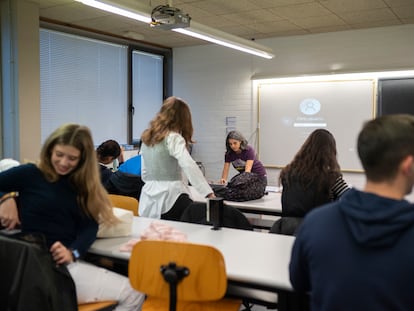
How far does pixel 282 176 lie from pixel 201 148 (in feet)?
13.1

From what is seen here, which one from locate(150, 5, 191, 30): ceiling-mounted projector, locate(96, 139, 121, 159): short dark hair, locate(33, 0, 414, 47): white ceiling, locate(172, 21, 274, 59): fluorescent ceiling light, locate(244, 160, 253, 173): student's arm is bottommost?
locate(244, 160, 253, 173): student's arm

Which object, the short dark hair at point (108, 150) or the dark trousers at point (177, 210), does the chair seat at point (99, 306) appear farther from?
the short dark hair at point (108, 150)

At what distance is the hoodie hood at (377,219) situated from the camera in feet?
3.80

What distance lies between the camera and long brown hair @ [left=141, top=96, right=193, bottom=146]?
292cm

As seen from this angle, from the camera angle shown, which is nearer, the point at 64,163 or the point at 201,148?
the point at 64,163

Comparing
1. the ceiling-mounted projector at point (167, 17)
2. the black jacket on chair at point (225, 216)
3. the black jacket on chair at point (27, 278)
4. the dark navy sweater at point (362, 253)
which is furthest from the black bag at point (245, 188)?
the dark navy sweater at point (362, 253)

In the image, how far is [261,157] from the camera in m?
6.32

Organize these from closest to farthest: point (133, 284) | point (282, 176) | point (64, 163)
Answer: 1. point (133, 284)
2. point (64, 163)
3. point (282, 176)

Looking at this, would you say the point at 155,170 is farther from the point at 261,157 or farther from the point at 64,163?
the point at 261,157

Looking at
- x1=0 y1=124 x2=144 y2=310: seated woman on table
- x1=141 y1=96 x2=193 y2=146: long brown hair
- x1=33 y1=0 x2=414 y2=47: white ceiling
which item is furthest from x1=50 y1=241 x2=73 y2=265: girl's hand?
x1=33 y1=0 x2=414 y2=47: white ceiling

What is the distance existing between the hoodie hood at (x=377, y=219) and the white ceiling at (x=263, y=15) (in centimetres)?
287

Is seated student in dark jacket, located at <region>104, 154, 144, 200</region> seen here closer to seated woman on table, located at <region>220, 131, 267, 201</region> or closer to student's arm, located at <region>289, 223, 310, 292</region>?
seated woman on table, located at <region>220, 131, 267, 201</region>

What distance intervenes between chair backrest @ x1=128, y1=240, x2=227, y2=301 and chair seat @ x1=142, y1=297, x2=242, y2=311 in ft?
1.03

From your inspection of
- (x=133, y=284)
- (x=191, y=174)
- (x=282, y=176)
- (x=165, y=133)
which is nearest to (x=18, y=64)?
(x=165, y=133)
